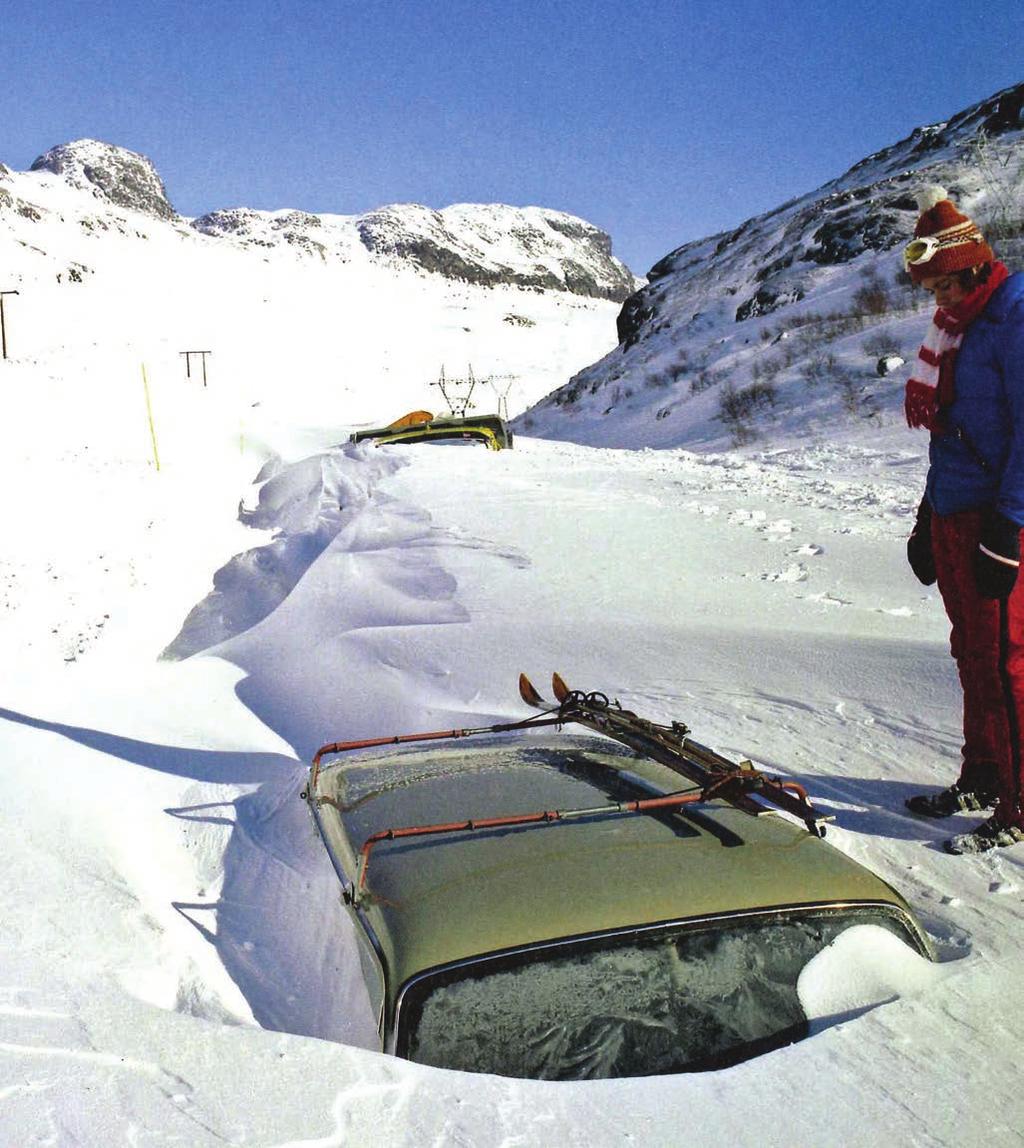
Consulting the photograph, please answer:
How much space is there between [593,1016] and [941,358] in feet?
7.27

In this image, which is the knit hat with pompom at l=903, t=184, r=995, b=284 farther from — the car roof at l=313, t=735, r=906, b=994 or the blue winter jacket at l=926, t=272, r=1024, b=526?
the car roof at l=313, t=735, r=906, b=994

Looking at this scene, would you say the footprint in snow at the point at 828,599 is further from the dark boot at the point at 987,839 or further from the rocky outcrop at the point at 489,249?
the rocky outcrop at the point at 489,249

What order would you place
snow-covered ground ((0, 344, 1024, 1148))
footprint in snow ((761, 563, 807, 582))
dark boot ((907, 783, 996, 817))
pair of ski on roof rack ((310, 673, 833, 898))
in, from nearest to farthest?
snow-covered ground ((0, 344, 1024, 1148)) < pair of ski on roof rack ((310, 673, 833, 898)) < dark boot ((907, 783, 996, 817)) < footprint in snow ((761, 563, 807, 582))

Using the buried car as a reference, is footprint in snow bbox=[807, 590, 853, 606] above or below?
below

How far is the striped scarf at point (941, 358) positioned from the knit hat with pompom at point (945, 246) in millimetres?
90

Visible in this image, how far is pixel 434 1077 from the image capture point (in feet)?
5.81

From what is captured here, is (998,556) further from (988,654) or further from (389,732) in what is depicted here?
(389,732)

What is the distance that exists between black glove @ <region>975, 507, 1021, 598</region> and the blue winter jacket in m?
0.03

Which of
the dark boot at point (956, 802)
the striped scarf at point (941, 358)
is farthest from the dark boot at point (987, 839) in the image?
the striped scarf at point (941, 358)

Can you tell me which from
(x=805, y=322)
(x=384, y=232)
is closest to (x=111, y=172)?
(x=384, y=232)

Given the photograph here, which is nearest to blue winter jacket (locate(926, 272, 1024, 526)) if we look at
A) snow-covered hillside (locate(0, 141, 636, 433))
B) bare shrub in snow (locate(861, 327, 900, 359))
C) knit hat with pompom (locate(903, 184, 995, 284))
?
knit hat with pompom (locate(903, 184, 995, 284))

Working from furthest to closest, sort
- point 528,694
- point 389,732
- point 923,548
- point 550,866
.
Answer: point 389,732
point 528,694
point 923,548
point 550,866

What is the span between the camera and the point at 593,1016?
1809mm

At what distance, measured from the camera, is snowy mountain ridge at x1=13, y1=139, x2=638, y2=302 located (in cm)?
11906
